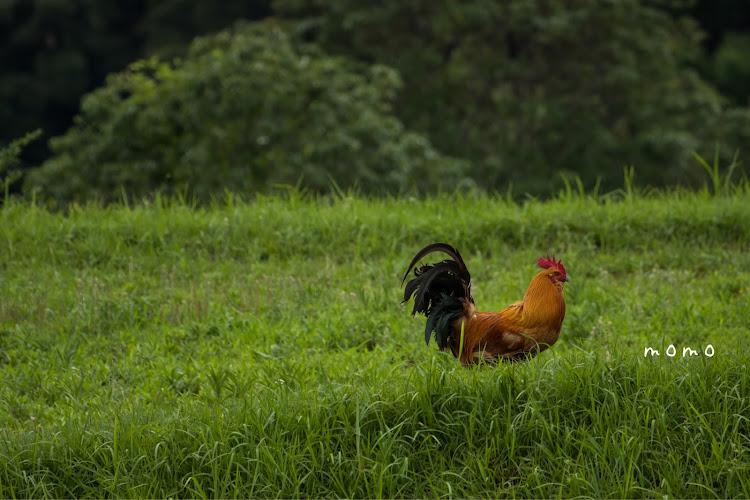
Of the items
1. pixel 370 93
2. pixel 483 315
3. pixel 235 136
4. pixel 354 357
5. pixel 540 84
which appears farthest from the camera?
pixel 540 84

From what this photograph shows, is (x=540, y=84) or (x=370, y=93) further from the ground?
(x=370, y=93)

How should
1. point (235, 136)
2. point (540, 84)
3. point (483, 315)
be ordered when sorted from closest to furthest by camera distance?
point (483, 315) < point (235, 136) < point (540, 84)

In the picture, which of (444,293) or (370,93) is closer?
(444,293)

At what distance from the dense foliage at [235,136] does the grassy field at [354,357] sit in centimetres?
613

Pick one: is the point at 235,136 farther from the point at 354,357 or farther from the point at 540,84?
the point at 354,357

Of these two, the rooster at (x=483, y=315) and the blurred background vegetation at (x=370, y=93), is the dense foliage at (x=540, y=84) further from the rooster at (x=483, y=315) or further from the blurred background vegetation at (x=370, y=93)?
the rooster at (x=483, y=315)

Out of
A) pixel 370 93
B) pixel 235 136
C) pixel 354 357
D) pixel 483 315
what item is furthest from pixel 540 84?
pixel 483 315

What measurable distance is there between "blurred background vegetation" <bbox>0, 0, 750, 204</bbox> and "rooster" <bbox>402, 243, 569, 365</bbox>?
5.84 meters

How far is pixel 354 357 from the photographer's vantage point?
5156mm

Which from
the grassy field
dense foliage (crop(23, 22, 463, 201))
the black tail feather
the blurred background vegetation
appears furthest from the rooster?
dense foliage (crop(23, 22, 463, 201))

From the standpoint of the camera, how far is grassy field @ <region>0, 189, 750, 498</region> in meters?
3.72

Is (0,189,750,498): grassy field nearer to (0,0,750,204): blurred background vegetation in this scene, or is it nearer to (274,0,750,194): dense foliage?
(0,0,750,204): blurred background vegetation

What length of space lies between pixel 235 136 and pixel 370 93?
2.81m

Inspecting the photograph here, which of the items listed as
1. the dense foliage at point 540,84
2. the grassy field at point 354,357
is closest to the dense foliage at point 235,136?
the dense foliage at point 540,84
